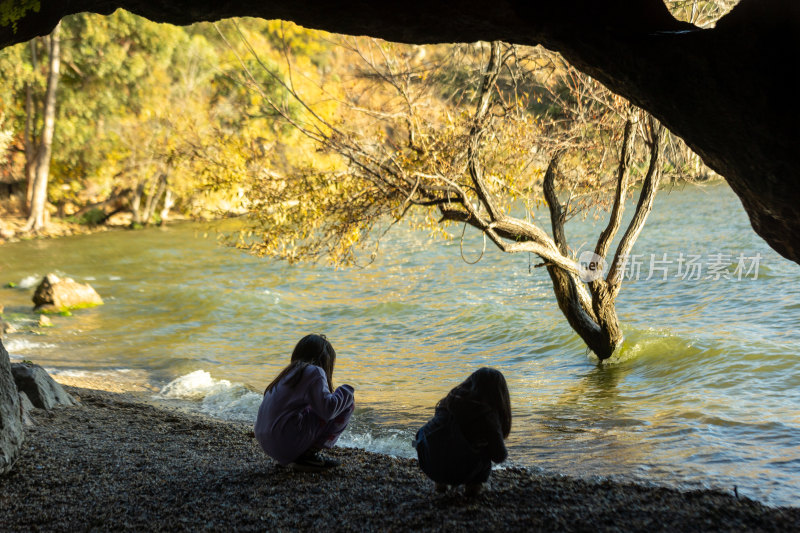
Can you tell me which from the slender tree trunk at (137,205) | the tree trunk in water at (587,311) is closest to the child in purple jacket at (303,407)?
the tree trunk in water at (587,311)

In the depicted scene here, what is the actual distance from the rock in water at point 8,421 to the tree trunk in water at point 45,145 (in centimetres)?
2832

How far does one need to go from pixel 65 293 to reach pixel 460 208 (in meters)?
11.6

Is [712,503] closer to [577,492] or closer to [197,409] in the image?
[577,492]

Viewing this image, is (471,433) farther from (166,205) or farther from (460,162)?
(166,205)

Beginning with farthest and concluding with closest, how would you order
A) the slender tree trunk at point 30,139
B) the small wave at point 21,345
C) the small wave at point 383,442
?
the slender tree trunk at point 30,139 → the small wave at point 21,345 → the small wave at point 383,442

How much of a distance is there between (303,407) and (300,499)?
684 millimetres

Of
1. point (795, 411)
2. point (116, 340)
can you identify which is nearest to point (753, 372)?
point (795, 411)

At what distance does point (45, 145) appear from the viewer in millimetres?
31484

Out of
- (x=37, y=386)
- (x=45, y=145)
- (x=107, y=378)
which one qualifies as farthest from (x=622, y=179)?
(x=45, y=145)

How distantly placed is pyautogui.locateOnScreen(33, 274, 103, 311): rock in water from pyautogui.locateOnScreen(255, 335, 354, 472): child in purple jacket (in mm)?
13397

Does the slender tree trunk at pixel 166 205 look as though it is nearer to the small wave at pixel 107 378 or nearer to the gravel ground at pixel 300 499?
the small wave at pixel 107 378

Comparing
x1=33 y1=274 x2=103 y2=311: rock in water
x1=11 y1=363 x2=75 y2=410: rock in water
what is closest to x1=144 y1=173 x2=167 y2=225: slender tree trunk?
x1=33 y1=274 x2=103 y2=311: rock in water

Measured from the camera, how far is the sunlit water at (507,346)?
7469 millimetres

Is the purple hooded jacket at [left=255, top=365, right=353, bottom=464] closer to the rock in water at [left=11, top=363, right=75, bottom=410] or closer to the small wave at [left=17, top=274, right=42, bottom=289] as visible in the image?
the rock in water at [left=11, top=363, right=75, bottom=410]
